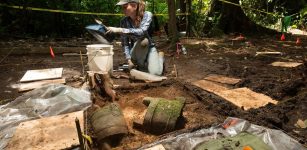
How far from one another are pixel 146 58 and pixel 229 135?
9.63 ft

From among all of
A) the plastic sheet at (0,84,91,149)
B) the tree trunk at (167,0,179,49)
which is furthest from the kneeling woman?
the tree trunk at (167,0,179,49)

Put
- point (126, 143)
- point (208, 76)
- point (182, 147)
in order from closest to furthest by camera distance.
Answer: point (182, 147)
point (126, 143)
point (208, 76)

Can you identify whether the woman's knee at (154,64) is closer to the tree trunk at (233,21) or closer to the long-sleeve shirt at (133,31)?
the long-sleeve shirt at (133,31)

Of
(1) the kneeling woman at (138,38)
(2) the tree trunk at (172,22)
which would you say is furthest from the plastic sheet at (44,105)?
(2) the tree trunk at (172,22)

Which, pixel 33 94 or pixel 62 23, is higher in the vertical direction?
pixel 62 23

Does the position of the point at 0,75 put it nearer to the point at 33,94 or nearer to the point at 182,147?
the point at 33,94

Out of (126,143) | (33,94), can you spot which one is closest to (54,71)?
(33,94)

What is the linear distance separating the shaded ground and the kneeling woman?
0.47 m

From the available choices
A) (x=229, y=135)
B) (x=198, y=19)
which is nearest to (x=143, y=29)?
(x=229, y=135)

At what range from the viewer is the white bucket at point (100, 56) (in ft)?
16.3

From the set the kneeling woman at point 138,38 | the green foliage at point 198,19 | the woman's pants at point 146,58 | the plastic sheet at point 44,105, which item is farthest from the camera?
the green foliage at point 198,19

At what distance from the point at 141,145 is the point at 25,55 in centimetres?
575

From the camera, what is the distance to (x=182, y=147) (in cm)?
266

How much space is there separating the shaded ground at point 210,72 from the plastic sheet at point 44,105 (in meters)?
0.58
